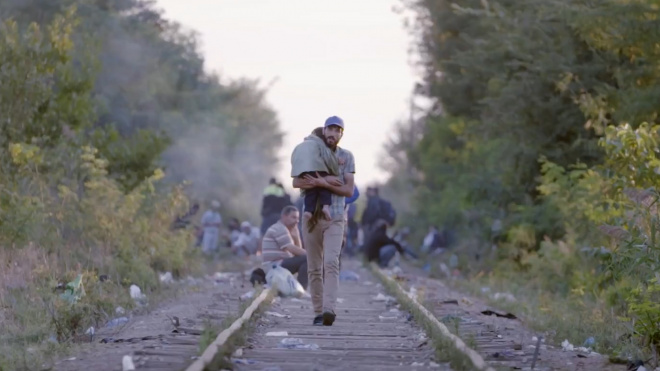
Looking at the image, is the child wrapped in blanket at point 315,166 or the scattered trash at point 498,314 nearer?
the child wrapped in blanket at point 315,166

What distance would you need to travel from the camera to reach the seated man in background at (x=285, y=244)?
63.2 ft

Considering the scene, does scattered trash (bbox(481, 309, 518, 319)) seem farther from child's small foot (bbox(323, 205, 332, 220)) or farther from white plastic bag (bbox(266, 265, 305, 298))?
child's small foot (bbox(323, 205, 332, 220))

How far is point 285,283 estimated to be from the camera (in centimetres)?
1878

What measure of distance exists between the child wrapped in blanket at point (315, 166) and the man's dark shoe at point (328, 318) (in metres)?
1.09

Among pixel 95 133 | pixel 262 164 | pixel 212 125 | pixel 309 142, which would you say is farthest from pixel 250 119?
pixel 309 142

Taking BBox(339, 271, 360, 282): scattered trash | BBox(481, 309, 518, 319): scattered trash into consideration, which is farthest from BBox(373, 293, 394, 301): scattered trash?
BBox(339, 271, 360, 282): scattered trash

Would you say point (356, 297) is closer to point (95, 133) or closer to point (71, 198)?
point (71, 198)

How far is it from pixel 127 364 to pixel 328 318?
182 inches

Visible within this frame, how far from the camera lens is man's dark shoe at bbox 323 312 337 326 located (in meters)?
13.5

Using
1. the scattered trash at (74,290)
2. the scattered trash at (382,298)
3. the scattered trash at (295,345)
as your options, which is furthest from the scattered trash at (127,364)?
the scattered trash at (382,298)

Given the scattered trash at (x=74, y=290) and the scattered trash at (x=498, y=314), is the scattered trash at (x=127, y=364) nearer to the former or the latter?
the scattered trash at (x=74, y=290)

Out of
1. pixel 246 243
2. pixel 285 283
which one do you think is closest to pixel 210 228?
pixel 246 243

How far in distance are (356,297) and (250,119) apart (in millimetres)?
71035

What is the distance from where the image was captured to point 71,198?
2192cm
